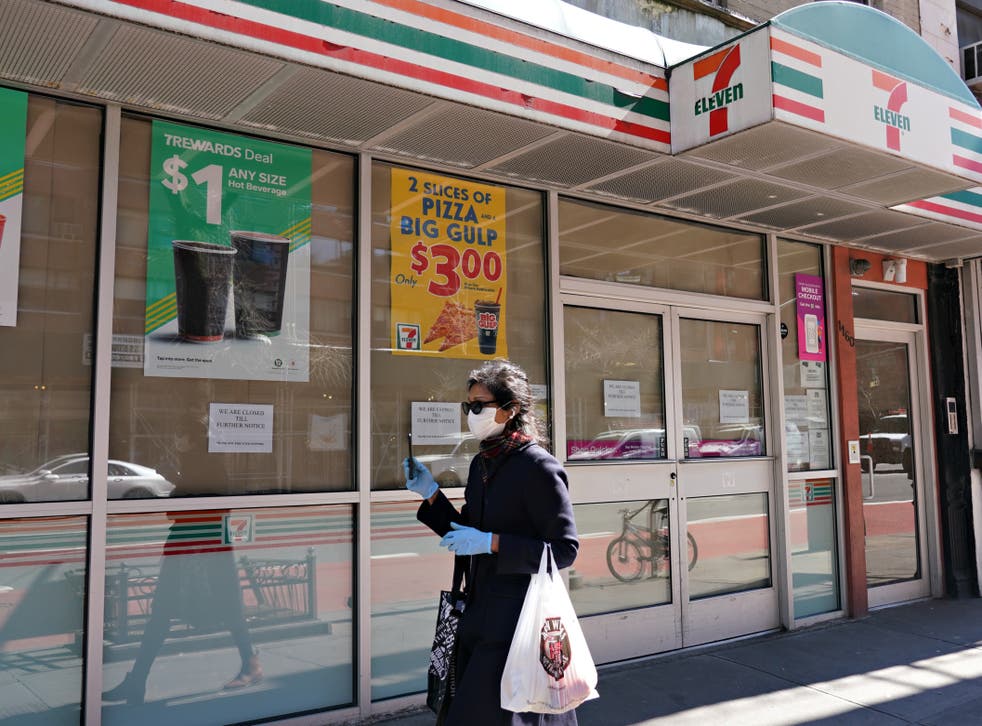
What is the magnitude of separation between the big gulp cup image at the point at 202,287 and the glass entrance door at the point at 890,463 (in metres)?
6.11

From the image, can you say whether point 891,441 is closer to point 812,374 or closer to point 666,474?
point 812,374

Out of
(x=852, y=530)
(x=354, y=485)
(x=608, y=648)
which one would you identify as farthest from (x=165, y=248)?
(x=852, y=530)

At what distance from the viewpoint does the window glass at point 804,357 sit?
302 inches

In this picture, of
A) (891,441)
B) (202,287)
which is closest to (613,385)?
(202,287)

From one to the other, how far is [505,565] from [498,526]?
204 mm

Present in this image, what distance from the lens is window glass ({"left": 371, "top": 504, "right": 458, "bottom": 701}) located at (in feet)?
17.2

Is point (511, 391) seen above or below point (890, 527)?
above

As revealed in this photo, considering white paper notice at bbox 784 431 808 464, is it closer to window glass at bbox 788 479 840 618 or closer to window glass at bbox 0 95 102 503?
window glass at bbox 788 479 840 618

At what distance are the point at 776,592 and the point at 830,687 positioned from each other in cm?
145

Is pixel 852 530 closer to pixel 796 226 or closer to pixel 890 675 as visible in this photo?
pixel 890 675

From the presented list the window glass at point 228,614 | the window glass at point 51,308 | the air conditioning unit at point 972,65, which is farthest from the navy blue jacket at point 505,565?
the air conditioning unit at point 972,65

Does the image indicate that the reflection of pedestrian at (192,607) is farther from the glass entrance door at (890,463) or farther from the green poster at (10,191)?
the glass entrance door at (890,463)

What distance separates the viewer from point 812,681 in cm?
601

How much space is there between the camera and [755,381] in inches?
296
